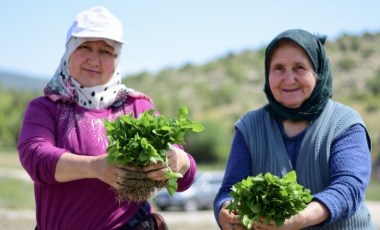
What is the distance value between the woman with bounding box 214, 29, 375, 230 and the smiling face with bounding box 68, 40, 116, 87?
3.09 feet

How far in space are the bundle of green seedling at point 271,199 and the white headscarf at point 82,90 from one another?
1.06m

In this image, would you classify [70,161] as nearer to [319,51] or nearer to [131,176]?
[131,176]

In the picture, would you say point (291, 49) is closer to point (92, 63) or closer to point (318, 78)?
point (318, 78)

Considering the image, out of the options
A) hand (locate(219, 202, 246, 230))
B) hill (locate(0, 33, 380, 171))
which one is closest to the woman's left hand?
hand (locate(219, 202, 246, 230))

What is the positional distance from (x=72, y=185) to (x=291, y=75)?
4.88 feet

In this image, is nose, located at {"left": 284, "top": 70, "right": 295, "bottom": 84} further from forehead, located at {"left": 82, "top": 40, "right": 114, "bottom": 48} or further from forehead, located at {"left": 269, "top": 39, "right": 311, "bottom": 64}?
forehead, located at {"left": 82, "top": 40, "right": 114, "bottom": 48}

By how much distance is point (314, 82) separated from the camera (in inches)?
156

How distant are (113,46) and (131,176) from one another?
3.01 ft

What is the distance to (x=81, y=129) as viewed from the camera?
12.8 feet

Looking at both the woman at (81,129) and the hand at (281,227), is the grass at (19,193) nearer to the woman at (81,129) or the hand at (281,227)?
the woman at (81,129)

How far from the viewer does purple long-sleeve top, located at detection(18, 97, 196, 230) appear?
382 cm

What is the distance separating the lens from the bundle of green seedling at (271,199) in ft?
11.2

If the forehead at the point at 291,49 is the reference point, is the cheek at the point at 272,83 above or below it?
below

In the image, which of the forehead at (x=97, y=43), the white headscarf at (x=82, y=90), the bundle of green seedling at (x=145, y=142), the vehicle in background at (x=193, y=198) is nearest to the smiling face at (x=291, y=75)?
the bundle of green seedling at (x=145, y=142)
